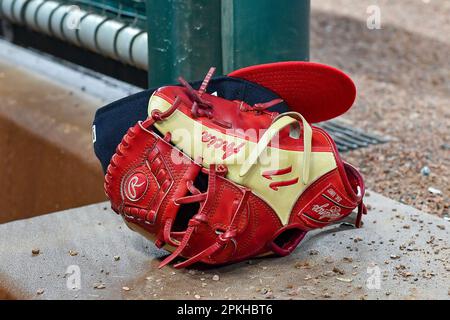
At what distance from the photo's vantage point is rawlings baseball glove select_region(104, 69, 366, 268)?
74.3 inches

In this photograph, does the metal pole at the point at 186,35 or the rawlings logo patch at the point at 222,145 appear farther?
the metal pole at the point at 186,35

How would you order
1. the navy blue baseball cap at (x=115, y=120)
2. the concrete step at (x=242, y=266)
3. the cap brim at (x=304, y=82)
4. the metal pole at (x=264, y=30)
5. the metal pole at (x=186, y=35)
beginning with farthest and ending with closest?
the metal pole at (x=186, y=35) < the metal pole at (x=264, y=30) < the cap brim at (x=304, y=82) < the navy blue baseball cap at (x=115, y=120) < the concrete step at (x=242, y=266)

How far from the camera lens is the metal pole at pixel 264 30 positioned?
2635 millimetres

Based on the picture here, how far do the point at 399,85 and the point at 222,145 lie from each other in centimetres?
273

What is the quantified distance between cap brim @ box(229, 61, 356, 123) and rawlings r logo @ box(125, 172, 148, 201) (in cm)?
40

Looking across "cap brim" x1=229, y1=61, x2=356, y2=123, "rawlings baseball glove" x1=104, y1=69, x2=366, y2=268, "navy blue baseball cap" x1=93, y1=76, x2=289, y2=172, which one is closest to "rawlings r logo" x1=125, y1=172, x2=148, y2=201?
"rawlings baseball glove" x1=104, y1=69, x2=366, y2=268

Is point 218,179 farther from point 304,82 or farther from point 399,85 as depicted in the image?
point 399,85

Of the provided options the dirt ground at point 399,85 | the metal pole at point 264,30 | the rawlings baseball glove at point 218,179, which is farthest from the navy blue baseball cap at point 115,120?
the dirt ground at point 399,85

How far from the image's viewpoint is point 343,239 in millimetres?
2133

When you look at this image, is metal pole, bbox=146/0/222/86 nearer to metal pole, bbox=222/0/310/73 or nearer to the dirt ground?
metal pole, bbox=222/0/310/73

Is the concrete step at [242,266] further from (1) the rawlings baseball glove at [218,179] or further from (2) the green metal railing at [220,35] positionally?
(2) the green metal railing at [220,35]

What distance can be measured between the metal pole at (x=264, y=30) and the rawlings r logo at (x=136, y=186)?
86 centimetres
